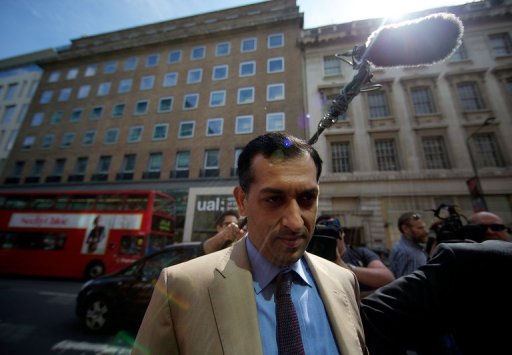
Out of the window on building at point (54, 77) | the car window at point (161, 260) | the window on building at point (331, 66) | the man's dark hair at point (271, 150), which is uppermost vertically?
the window on building at point (54, 77)

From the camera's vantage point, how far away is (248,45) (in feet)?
73.5

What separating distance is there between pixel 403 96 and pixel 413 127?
8.35 ft

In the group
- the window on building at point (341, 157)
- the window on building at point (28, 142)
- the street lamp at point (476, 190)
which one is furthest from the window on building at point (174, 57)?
the street lamp at point (476, 190)

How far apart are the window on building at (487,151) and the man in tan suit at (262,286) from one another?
60.2ft

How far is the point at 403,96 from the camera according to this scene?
52.7ft

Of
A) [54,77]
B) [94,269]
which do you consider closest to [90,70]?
[54,77]

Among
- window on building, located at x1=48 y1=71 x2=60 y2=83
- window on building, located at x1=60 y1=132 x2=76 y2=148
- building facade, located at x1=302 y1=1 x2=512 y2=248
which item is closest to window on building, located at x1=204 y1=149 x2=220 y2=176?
building facade, located at x1=302 y1=1 x2=512 y2=248

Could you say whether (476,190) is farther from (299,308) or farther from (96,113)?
(96,113)

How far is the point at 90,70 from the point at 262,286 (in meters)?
33.9

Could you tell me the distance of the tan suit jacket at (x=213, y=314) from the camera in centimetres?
96

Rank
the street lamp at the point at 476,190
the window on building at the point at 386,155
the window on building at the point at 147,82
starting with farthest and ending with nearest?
the window on building at the point at 147,82
the window on building at the point at 386,155
the street lamp at the point at 476,190

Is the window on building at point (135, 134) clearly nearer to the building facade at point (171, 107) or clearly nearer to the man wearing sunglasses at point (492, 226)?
the building facade at point (171, 107)

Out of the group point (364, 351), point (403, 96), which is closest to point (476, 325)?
point (364, 351)

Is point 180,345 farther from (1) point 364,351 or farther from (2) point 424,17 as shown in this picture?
(2) point 424,17
